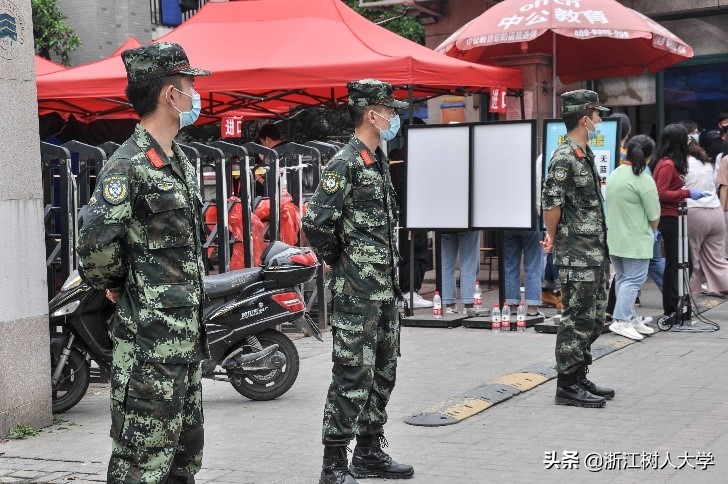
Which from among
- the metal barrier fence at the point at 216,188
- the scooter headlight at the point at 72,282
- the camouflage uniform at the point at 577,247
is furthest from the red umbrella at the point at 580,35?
the scooter headlight at the point at 72,282

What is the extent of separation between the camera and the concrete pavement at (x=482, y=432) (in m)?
6.11

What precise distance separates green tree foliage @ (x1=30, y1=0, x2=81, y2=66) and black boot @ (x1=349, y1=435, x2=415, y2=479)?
16.1 metres

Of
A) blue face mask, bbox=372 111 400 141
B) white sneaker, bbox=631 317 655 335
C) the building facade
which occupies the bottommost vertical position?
white sneaker, bbox=631 317 655 335

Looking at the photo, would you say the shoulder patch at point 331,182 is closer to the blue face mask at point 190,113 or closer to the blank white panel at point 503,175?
the blue face mask at point 190,113

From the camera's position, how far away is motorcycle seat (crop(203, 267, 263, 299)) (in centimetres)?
Result: 799

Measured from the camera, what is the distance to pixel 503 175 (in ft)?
36.8

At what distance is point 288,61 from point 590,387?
6125mm

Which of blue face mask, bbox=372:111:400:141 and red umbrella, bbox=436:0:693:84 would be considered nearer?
blue face mask, bbox=372:111:400:141

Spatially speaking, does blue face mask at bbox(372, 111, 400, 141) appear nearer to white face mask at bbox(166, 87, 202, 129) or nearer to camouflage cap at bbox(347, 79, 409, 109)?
camouflage cap at bbox(347, 79, 409, 109)

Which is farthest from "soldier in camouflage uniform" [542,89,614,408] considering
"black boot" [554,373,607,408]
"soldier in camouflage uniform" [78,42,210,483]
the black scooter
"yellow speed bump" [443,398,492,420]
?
"soldier in camouflage uniform" [78,42,210,483]

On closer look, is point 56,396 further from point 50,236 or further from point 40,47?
point 40,47

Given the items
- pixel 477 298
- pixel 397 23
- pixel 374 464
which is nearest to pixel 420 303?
pixel 477 298

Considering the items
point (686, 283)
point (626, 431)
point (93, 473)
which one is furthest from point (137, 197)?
point (686, 283)

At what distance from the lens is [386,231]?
19.0ft
